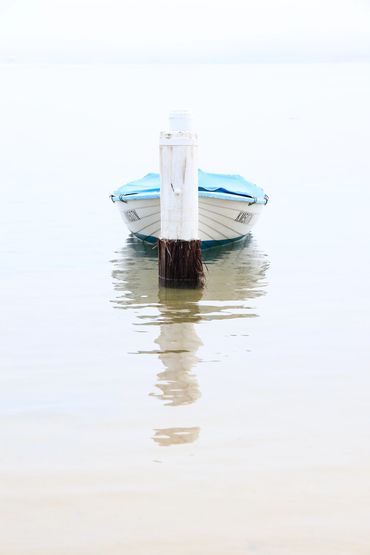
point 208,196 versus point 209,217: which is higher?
point 208,196

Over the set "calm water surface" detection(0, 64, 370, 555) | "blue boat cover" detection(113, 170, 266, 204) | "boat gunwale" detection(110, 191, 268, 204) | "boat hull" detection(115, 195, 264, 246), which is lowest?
"calm water surface" detection(0, 64, 370, 555)

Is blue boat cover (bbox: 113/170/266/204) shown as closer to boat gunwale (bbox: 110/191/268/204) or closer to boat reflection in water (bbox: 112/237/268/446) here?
boat gunwale (bbox: 110/191/268/204)

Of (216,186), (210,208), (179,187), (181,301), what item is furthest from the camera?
(216,186)

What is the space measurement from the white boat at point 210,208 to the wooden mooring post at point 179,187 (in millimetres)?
3057

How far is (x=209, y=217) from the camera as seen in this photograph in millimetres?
18125

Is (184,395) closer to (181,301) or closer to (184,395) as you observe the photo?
(184,395)

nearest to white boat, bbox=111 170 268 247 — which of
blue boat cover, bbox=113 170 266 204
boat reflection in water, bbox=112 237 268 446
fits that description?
blue boat cover, bbox=113 170 266 204

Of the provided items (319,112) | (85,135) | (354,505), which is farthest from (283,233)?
(319,112)

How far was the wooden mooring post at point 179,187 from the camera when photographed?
14141 mm

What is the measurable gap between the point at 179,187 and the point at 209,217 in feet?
12.9

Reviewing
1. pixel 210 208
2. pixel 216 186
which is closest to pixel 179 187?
pixel 210 208

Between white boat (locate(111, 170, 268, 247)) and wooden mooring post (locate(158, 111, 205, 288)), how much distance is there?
3.06 m

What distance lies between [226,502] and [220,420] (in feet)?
5.83

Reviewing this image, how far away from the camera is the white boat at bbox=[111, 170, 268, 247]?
17.9m
